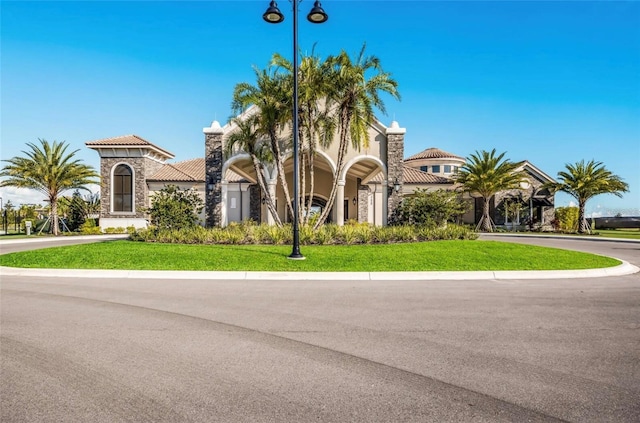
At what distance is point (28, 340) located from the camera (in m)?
5.37

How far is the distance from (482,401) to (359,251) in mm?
10395

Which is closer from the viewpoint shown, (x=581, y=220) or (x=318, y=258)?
(x=318, y=258)

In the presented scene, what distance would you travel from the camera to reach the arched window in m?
31.8

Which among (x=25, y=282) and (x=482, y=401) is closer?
(x=482, y=401)

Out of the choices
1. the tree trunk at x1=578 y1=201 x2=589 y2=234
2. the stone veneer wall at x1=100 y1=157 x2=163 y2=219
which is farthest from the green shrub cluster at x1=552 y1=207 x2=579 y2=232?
the stone veneer wall at x1=100 y1=157 x2=163 y2=219

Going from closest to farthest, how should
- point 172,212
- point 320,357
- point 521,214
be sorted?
point 320,357
point 172,212
point 521,214

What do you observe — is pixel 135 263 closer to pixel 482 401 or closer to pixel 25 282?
pixel 25 282

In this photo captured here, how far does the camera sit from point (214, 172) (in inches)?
841

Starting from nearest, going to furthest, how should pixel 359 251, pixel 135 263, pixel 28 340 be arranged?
pixel 28 340
pixel 135 263
pixel 359 251

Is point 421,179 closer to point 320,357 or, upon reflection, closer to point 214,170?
point 214,170

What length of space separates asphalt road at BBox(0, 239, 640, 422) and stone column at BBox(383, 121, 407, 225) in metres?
13.3

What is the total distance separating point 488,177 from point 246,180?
20.0 metres

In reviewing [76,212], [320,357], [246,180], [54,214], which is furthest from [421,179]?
[320,357]

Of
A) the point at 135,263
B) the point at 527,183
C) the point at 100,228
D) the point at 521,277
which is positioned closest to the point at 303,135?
A: the point at 135,263
